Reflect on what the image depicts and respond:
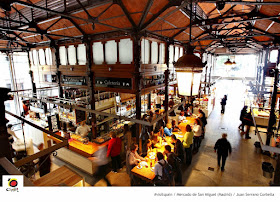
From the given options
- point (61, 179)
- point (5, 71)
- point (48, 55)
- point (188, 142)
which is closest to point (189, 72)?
point (61, 179)

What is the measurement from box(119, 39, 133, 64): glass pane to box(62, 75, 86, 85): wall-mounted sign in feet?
8.96

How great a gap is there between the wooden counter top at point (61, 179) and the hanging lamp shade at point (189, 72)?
8.43 feet

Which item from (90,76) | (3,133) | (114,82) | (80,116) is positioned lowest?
(80,116)

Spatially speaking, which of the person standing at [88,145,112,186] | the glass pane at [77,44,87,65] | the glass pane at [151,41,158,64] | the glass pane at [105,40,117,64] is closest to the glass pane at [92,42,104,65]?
the glass pane at [105,40,117,64]

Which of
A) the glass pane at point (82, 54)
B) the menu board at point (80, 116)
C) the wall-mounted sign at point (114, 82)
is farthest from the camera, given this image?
the glass pane at point (82, 54)

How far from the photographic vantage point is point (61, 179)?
120 inches

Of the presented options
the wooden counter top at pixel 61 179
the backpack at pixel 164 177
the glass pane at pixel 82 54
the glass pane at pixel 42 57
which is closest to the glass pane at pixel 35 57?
the glass pane at pixel 42 57

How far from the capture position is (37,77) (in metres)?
12.0

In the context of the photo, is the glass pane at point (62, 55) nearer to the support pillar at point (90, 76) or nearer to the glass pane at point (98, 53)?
the support pillar at point (90, 76)

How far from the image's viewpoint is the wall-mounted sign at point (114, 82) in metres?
7.24

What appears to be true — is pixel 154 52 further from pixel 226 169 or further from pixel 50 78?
pixel 50 78

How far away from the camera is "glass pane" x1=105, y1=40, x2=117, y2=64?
296 inches

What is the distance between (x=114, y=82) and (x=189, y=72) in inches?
216
